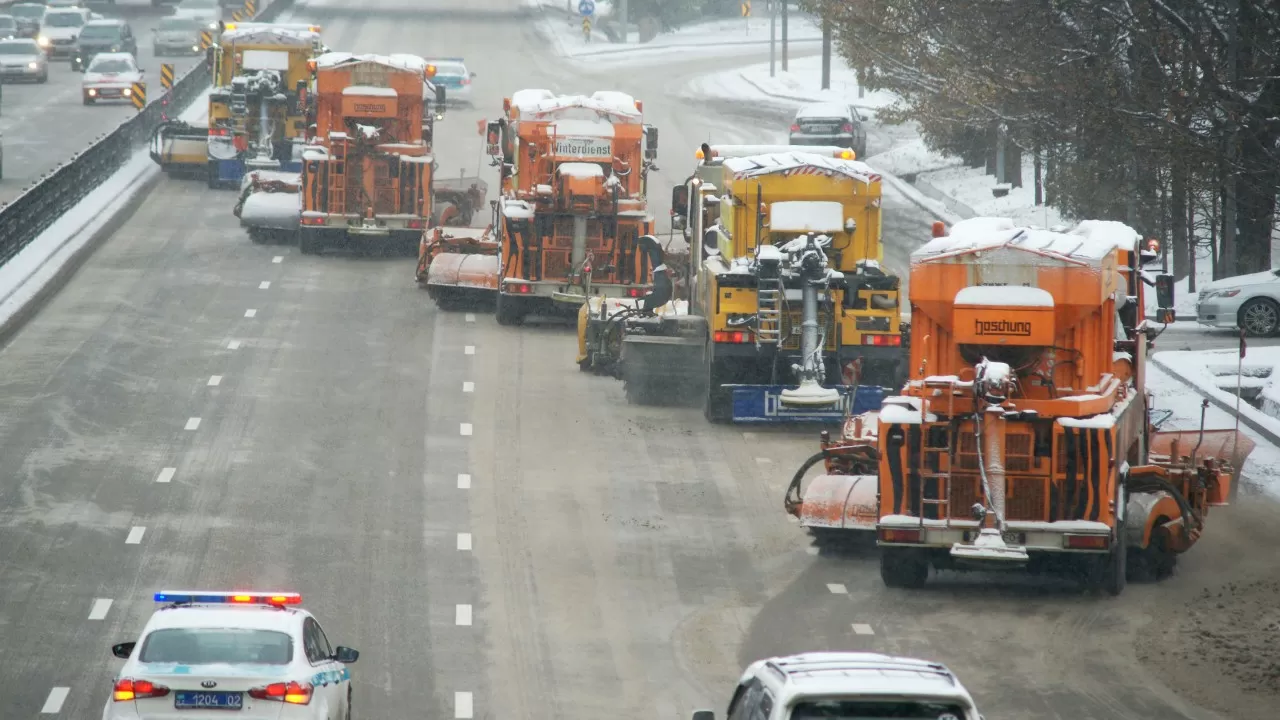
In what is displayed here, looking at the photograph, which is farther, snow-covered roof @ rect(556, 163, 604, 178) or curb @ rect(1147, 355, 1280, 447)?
snow-covered roof @ rect(556, 163, 604, 178)

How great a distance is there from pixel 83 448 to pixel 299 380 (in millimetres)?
4430

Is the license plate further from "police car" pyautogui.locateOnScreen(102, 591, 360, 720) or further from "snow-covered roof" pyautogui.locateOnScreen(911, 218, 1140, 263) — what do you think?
"snow-covered roof" pyautogui.locateOnScreen(911, 218, 1140, 263)

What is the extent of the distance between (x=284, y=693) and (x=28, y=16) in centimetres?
7483

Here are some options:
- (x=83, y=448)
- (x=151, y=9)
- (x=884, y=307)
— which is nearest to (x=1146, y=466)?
(x=884, y=307)

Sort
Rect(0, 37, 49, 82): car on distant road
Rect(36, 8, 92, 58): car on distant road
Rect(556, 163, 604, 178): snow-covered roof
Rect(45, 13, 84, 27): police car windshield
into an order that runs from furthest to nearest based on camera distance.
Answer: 1. Rect(45, 13, 84, 27): police car windshield
2. Rect(36, 8, 92, 58): car on distant road
3. Rect(0, 37, 49, 82): car on distant road
4. Rect(556, 163, 604, 178): snow-covered roof

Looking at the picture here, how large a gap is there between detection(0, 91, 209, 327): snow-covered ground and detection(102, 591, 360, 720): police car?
60.3 feet

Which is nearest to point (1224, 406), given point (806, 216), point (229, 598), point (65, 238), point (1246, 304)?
point (806, 216)

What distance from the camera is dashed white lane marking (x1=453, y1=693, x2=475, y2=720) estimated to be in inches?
587

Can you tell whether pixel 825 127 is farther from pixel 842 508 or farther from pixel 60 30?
pixel 60 30

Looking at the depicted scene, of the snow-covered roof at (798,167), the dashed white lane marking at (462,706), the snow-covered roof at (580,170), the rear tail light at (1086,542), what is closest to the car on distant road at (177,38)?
the snow-covered roof at (580,170)

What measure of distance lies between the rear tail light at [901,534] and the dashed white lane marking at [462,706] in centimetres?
418

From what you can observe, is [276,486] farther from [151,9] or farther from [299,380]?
[151,9]

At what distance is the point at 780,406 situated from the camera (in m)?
24.5

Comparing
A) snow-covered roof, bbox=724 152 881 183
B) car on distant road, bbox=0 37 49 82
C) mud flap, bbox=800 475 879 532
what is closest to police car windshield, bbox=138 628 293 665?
mud flap, bbox=800 475 879 532
